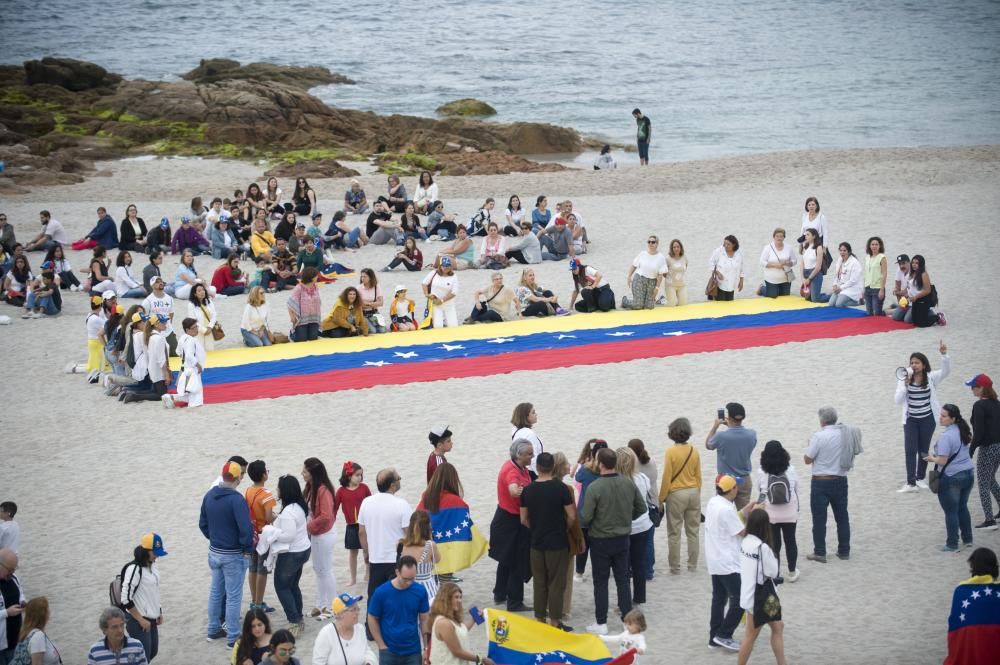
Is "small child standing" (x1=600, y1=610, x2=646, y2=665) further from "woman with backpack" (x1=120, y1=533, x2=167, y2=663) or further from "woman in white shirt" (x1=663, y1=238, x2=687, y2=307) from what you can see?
"woman in white shirt" (x1=663, y1=238, x2=687, y2=307)

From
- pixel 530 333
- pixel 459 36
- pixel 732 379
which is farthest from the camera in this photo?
pixel 459 36

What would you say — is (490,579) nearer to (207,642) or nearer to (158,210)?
(207,642)

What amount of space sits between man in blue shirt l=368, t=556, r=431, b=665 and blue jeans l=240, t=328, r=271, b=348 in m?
10.3

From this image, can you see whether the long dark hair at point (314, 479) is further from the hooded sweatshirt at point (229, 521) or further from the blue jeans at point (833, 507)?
the blue jeans at point (833, 507)

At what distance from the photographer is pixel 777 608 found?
374 inches

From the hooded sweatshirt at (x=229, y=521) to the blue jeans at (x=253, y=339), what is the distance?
8641 millimetres

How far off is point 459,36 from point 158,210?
237 ft

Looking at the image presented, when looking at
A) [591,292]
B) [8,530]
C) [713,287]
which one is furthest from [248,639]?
[713,287]

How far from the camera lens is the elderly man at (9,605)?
32.2 feet

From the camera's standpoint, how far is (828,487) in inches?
458

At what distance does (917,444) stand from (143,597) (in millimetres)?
7894

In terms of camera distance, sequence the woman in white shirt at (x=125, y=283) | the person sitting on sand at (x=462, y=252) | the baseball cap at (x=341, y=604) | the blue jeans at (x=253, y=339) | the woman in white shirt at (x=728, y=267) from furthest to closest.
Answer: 1. the person sitting on sand at (x=462, y=252)
2. the woman in white shirt at (x=125, y=283)
3. the woman in white shirt at (x=728, y=267)
4. the blue jeans at (x=253, y=339)
5. the baseball cap at (x=341, y=604)

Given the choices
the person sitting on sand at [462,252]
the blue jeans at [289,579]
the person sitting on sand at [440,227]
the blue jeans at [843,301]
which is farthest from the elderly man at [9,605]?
the person sitting on sand at [440,227]

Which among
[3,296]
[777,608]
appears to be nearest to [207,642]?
[777,608]
